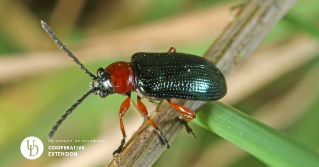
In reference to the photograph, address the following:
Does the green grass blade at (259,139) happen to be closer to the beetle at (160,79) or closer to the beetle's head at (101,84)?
the beetle at (160,79)

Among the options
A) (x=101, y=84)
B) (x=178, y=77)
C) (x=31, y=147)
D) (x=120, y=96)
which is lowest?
(x=31, y=147)

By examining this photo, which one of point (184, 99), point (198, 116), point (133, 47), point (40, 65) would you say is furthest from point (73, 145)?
point (198, 116)

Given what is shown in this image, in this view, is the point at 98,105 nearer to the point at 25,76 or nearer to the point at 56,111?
the point at 56,111

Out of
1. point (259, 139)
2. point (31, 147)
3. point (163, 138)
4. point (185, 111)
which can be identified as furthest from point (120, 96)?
point (259, 139)

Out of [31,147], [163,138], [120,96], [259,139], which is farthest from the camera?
[120,96]

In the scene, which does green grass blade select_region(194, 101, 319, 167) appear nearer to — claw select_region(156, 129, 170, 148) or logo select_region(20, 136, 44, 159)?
claw select_region(156, 129, 170, 148)

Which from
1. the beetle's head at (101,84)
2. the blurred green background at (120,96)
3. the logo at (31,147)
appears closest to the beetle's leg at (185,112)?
the beetle's head at (101,84)

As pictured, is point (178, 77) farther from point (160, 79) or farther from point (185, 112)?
point (185, 112)
